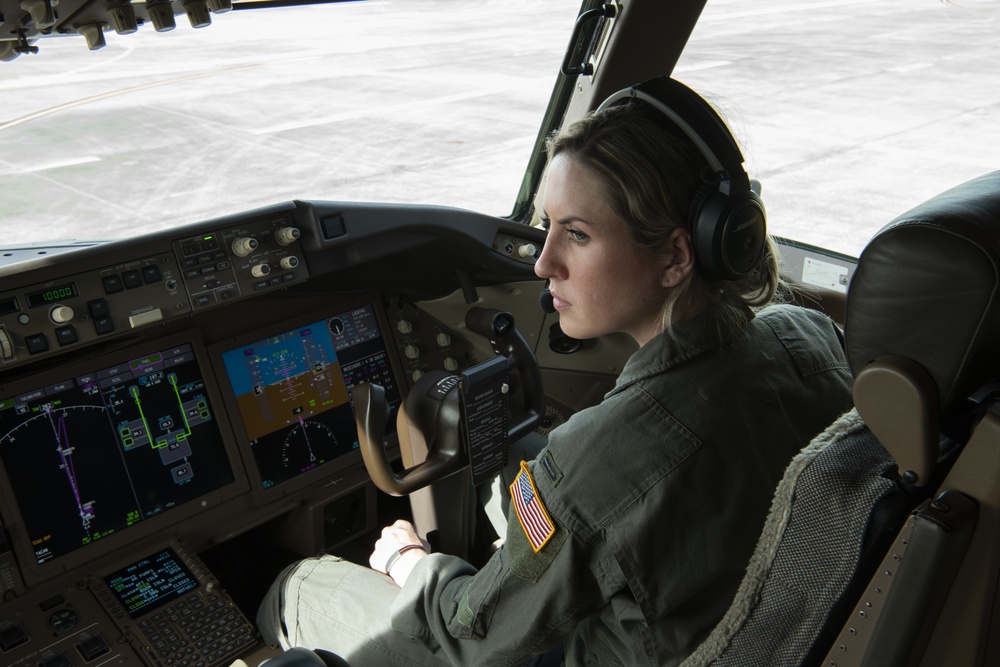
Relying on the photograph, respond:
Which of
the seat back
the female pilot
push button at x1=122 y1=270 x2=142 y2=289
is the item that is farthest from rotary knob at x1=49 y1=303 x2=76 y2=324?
the seat back

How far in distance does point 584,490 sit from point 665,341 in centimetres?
24

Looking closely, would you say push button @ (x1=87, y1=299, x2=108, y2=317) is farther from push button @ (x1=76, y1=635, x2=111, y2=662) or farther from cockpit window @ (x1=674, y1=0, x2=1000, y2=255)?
cockpit window @ (x1=674, y1=0, x2=1000, y2=255)

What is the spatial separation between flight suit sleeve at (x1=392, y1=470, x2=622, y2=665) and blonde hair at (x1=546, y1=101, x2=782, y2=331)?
1.10 feet

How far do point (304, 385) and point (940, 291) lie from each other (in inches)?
63.1

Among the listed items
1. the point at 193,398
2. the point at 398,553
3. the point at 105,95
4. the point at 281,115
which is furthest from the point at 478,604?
the point at 281,115

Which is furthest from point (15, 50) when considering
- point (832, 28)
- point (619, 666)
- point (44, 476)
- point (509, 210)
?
point (832, 28)

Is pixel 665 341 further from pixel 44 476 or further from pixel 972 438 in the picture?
pixel 44 476

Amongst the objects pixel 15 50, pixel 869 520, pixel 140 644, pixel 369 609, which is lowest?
pixel 140 644

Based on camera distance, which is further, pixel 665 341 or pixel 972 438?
pixel 665 341

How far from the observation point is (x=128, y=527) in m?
1.82

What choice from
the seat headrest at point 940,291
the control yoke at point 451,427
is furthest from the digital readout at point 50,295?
the seat headrest at point 940,291

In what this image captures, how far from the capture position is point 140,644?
1.66m

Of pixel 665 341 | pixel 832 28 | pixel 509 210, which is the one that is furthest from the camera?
pixel 832 28

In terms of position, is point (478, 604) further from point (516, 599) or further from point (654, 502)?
point (654, 502)
